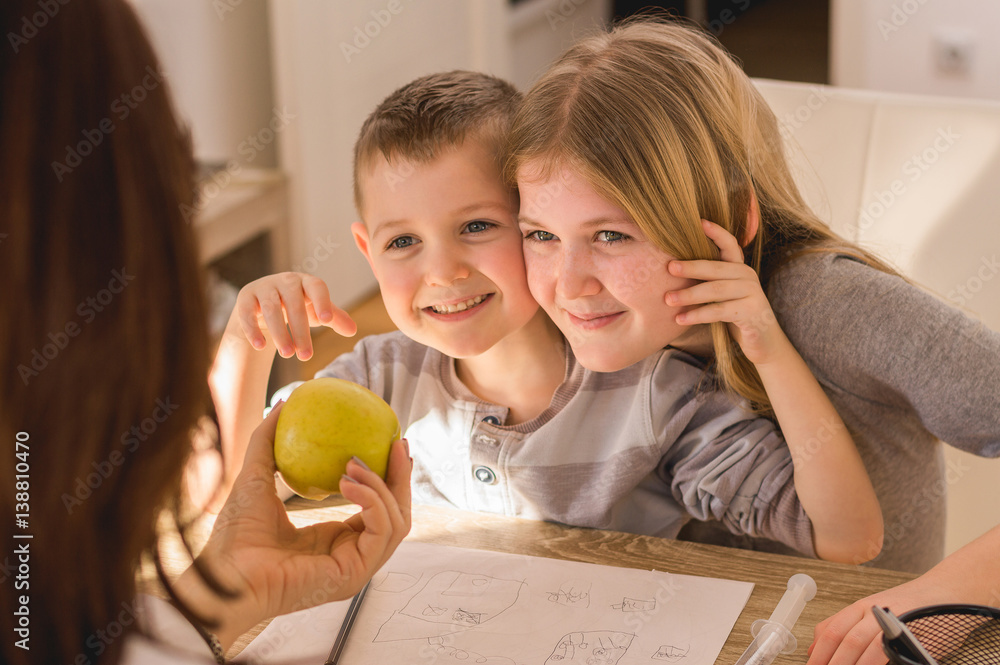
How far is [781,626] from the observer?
2.57 ft

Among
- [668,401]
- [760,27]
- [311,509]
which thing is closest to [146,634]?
[311,509]

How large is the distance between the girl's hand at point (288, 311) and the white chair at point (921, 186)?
2.34 feet

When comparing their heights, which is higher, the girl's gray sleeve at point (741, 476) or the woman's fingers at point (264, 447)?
the woman's fingers at point (264, 447)

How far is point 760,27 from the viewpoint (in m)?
4.84

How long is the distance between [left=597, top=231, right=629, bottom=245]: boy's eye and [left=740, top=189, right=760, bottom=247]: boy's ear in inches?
5.7

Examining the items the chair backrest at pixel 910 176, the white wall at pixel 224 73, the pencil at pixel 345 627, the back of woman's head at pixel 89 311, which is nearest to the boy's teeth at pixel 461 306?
the pencil at pixel 345 627

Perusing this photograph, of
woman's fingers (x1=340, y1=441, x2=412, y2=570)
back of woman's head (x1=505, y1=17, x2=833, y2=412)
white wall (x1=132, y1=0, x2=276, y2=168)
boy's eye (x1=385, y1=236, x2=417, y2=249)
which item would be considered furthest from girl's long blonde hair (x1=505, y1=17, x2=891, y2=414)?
white wall (x1=132, y1=0, x2=276, y2=168)

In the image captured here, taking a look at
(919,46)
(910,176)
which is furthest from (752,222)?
(919,46)

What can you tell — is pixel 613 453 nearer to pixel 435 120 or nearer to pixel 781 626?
pixel 781 626

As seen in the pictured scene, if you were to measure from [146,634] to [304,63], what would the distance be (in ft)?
8.83

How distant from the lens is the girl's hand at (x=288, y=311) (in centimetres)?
103

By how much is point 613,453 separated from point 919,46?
8.23ft

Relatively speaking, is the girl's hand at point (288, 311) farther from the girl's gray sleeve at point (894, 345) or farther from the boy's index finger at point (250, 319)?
the girl's gray sleeve at point (894, 345)

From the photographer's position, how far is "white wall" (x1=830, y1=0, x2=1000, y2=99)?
9.36ft
